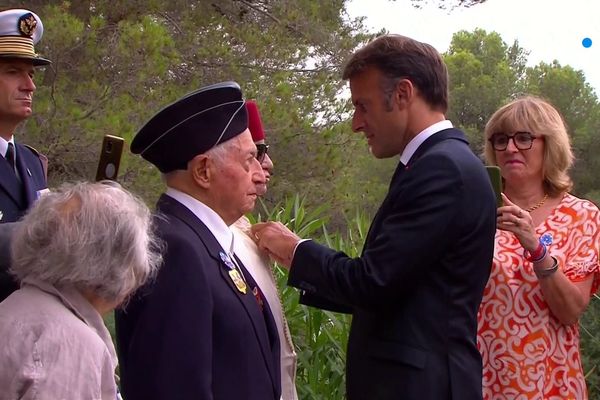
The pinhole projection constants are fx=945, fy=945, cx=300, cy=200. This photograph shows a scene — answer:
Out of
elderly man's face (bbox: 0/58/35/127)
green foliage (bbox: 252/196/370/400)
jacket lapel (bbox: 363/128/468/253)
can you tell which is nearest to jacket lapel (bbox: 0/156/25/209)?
elderly man's face (bbox: 0/58/35/127)

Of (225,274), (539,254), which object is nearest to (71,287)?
(225,274)

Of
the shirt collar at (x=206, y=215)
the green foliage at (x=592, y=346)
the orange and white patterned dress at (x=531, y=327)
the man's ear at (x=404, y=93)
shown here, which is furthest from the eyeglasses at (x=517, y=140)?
the green foliage at (x=592, y=346)

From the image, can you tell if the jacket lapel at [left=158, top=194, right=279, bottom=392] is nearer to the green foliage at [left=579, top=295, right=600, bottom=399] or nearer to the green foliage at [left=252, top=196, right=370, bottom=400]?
the green foliage at [left=252, top=196, right=370, bottom=400]

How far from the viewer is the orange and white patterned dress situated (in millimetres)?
3350

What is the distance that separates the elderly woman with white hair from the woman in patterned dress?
1.60 meters

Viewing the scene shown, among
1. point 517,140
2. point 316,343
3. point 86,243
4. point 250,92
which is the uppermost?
point 517,140

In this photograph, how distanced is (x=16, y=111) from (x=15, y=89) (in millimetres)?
83

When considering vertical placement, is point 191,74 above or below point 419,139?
below

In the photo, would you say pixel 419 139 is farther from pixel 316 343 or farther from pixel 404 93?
pixel 316 343

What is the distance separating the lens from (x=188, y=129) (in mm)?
2494

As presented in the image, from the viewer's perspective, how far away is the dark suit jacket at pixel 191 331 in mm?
2264

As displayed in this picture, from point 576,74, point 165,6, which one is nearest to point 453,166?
point 165,6

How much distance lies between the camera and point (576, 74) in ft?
75.9

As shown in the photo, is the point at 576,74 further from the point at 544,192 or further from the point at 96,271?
the point at 96,271
